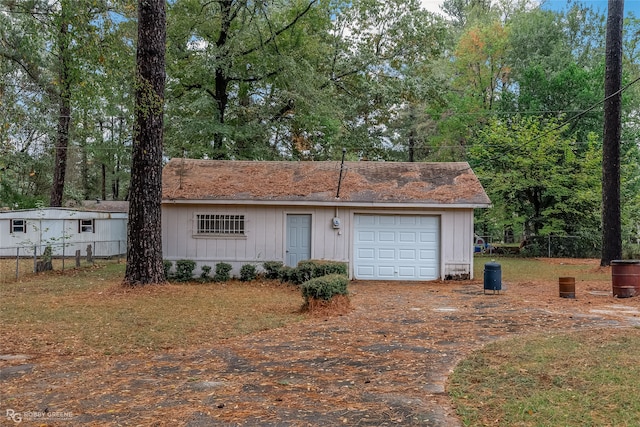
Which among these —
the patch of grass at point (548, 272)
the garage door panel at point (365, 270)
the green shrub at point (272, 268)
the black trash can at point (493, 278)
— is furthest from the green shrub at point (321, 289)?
the patch of grass at point (548, 272)

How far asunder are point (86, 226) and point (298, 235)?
11465 millimetres

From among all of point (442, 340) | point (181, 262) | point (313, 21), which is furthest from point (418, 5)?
point (442, 340)

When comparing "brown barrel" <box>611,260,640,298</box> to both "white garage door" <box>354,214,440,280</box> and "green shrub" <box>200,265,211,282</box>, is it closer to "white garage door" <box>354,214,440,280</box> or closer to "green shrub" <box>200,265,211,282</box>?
"white garage door" <box>354,214,440,280</box>

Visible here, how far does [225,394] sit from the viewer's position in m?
4.10

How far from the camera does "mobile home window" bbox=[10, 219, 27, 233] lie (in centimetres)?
2034

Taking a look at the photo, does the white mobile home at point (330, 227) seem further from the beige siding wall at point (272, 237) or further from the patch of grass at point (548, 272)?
the patch of grass at point (548, 272)

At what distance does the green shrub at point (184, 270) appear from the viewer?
1298 cm

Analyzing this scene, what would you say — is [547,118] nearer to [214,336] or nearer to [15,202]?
[214,336]

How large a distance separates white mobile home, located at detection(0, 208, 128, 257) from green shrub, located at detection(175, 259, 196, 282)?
8.11 m

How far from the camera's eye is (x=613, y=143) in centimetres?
1463

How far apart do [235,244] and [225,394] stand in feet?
31.9

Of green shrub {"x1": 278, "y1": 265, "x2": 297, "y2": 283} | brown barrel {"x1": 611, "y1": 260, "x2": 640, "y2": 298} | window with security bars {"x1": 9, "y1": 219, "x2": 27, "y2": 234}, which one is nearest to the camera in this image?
brown barrel {"x1": 611, "y1": 260, "x2": 640, "y2": 298}

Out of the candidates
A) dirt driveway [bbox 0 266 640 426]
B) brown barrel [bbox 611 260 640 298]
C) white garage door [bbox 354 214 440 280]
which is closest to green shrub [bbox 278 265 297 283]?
white garage door [bbox 354 214 440 280]

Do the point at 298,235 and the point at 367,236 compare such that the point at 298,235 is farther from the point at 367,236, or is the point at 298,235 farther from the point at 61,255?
the point at 61,255
